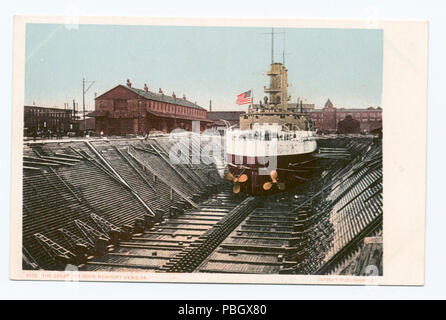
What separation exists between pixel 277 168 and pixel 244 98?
102 cm

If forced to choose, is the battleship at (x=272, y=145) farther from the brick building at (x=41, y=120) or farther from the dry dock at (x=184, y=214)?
the brick building at (x=41, y=120)

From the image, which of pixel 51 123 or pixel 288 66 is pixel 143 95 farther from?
pixel 288 66

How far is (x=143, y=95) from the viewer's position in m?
4.96

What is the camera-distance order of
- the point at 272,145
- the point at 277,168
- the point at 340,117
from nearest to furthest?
the point at 340,117
the point at 277,168
the point at 272,145

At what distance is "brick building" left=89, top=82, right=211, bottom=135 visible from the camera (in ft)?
16.1

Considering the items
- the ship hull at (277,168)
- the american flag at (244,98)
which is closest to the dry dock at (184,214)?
the ship hull at (277,168)

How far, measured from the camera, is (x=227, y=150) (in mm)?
5020

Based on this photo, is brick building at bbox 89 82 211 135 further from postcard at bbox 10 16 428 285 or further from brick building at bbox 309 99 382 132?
brick building at bbox 309 99 382 132

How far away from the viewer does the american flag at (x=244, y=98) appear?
4863 mm

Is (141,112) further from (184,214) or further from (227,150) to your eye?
(184,214)

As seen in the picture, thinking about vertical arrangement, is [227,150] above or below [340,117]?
below

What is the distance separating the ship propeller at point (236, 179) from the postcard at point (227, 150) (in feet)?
0.09

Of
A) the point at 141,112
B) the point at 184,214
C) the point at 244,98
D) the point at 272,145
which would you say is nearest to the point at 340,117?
the point at 272,145

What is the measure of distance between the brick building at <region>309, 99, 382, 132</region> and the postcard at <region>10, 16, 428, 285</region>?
0.06ft
